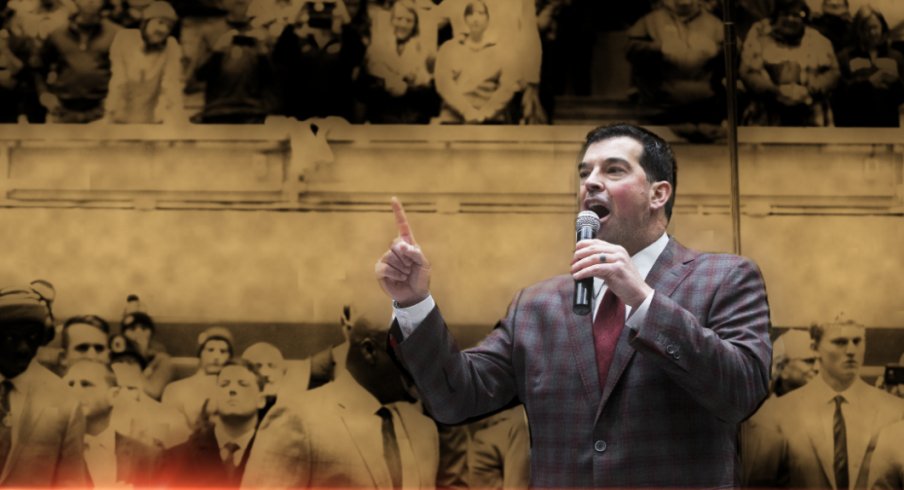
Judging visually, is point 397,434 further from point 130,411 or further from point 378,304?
point 130,411

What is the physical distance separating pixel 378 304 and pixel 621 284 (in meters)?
1.46

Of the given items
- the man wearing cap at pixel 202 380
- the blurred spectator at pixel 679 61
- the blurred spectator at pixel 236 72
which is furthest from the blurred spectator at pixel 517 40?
the man wearing cap at pixel 202 380

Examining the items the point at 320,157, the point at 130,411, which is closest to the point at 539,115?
the point at 320,157

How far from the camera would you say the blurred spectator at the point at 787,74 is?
10.5ft

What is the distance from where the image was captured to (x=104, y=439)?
126 inches

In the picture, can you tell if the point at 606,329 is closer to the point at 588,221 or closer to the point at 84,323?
the point at 588,221

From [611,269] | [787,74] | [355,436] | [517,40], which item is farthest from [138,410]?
[787,74]

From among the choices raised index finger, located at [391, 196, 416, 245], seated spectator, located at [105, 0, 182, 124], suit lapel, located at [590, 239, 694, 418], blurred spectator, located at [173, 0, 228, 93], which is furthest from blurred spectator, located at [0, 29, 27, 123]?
suit lapel, located at [590, 239, 694, 418]

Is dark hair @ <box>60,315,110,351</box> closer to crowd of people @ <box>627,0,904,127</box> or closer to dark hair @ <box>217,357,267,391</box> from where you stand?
dark hair @ <box>217,357,267,391</box>

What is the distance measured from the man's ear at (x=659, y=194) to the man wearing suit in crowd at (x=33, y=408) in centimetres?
195

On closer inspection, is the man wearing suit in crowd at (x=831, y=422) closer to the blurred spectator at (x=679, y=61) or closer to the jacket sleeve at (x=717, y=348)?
the blurred spectator at (x=679, y=61)

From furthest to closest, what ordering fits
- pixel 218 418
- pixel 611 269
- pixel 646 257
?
pixel 218 418
pixel 646 257
pixel 611 269

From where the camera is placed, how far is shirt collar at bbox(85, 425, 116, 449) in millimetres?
3201

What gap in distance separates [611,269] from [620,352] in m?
0.27
